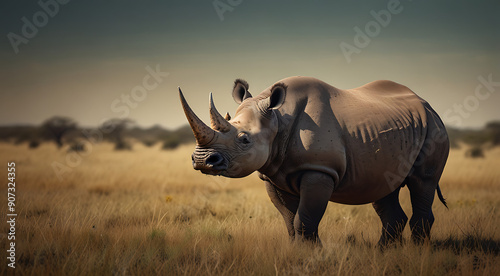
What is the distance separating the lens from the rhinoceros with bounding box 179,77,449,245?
4770 mm

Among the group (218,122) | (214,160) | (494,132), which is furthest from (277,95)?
(494,132)

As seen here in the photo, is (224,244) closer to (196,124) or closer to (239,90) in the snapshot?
(196,124)

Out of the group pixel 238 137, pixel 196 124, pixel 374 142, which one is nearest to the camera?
pixel 196 124

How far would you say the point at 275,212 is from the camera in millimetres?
8383

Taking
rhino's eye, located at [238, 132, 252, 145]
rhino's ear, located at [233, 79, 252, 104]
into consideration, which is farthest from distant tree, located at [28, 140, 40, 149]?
rhino's eye, located at [238, 132, 252, 145]

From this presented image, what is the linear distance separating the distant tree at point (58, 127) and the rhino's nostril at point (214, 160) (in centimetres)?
3828

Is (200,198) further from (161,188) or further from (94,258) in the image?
(94,258)

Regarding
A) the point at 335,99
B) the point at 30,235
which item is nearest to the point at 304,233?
the point at 335,99

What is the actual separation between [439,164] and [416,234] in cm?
95

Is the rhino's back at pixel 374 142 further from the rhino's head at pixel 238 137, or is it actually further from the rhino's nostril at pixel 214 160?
the rhino's nostril at pixel 214 160

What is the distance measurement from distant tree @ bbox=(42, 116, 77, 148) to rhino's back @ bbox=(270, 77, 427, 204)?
37953mm

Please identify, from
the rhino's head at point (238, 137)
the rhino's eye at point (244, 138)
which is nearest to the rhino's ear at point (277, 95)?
the rhino's head at point (238, 137)

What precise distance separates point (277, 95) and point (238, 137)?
0.72 m

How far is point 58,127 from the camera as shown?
40.9 meters
